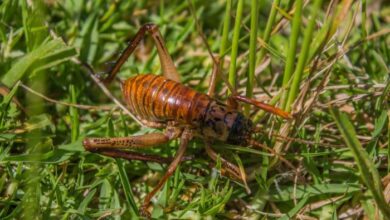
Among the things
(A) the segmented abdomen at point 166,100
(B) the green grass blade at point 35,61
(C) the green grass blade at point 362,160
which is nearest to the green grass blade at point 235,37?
(A) the segmented abdomen at point 166,100

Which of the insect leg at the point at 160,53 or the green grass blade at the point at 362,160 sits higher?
the insect leg at the point at 160,53

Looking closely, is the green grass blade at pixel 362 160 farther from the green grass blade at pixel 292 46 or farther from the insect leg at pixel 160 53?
the insect leg at pixel 160 53

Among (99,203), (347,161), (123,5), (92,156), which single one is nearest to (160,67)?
(123,5)

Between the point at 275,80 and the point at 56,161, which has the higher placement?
the point at 275,80

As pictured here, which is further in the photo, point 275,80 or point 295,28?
point 275,80

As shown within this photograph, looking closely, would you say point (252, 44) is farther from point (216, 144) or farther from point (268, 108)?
point (216, 144)

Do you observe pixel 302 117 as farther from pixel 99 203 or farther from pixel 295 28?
pixel 99 203

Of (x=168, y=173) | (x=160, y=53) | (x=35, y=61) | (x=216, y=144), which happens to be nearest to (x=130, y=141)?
(x=168, y=173)
